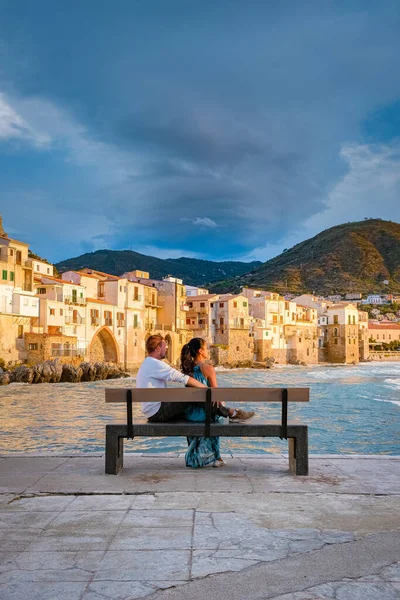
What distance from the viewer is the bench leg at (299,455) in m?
6.31

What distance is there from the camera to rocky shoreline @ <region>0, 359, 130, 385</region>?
1781 inches

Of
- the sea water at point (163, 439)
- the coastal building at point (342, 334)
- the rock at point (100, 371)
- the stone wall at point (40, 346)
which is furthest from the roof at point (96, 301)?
the coastal building at point (342, 334)

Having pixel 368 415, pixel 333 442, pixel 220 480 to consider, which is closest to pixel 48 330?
pixel 368 415

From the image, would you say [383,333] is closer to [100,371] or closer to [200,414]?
[100,371]

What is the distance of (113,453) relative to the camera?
6.29m

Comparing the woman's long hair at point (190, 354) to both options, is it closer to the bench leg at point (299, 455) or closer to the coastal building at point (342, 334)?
the bench leg at point (299, 455)

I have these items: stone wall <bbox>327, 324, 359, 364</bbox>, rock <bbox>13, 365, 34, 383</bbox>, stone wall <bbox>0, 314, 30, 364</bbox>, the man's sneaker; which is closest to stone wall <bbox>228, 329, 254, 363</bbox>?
stone wall <bbox>327, 324, 359, 364</bbox>

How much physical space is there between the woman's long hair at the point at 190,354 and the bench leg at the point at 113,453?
4.30ft

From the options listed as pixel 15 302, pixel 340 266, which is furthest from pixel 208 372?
pixel 340 266

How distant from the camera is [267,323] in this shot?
88562mm

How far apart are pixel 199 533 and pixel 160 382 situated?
3124 millimetres

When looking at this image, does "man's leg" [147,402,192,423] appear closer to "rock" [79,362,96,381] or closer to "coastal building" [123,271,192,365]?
"rock" [79,362,96,381]

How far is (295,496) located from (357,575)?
1.95 metres

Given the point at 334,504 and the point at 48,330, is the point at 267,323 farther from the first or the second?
the point at 334,504
